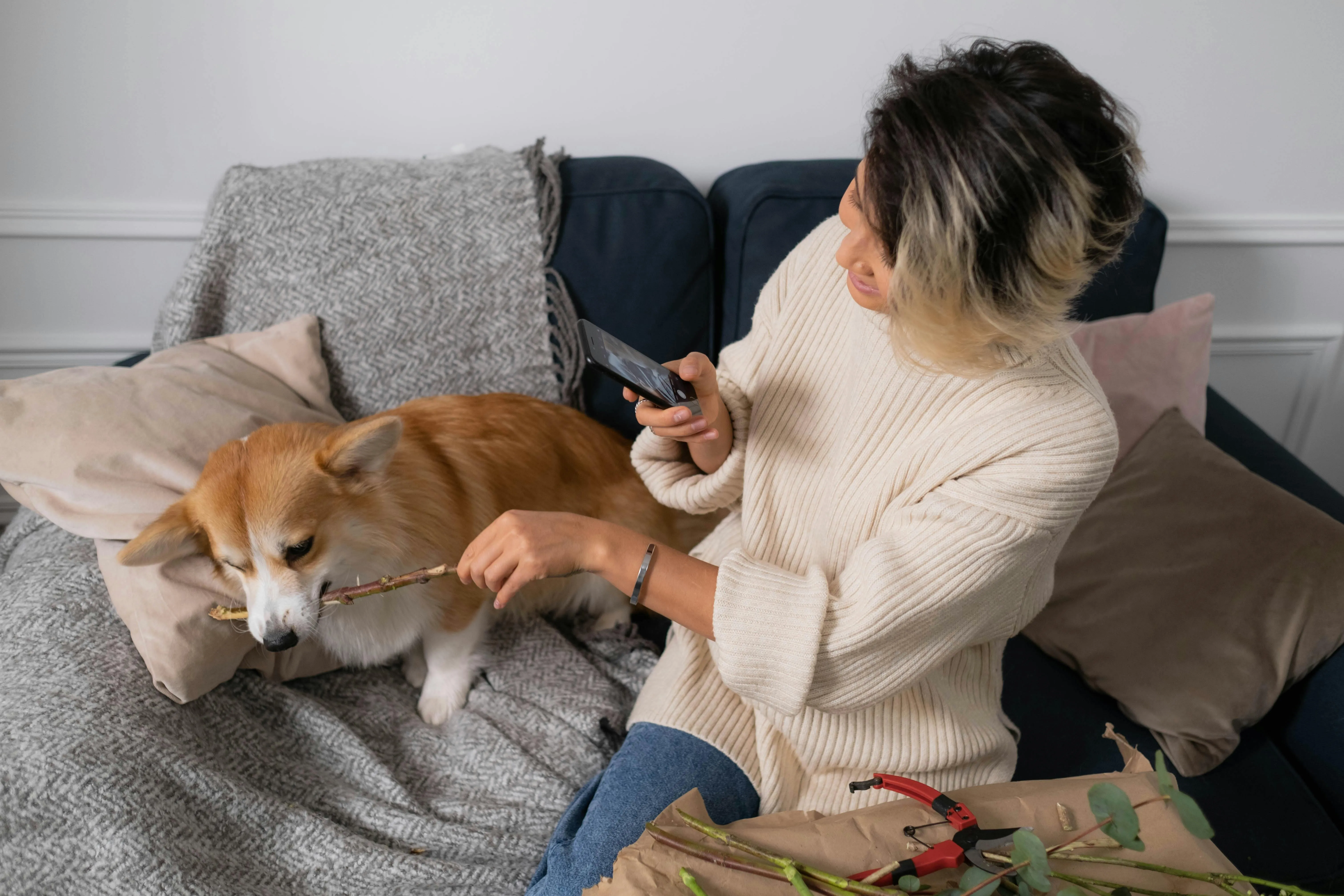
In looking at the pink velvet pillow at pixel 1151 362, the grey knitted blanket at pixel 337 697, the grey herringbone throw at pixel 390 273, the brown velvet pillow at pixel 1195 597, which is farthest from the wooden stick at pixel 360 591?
the pink velvet pillow at pixel 1151 362

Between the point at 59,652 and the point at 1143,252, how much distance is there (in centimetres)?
203

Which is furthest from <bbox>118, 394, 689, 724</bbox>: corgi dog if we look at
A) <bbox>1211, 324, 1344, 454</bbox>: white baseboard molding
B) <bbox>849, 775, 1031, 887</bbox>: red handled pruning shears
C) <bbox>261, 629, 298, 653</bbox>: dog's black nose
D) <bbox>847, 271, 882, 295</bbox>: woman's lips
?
<bbox>1211, 324, 1344, 454</bbox>: white baseboard molding

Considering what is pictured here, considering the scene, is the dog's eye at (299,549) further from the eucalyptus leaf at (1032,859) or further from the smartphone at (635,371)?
the eucalyptus leaf at (1032,859)

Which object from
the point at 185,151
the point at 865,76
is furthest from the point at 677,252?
the point at 185,151

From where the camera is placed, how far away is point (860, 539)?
1.05m

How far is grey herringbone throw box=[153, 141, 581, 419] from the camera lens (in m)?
1.54

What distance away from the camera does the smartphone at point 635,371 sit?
3.10 feet

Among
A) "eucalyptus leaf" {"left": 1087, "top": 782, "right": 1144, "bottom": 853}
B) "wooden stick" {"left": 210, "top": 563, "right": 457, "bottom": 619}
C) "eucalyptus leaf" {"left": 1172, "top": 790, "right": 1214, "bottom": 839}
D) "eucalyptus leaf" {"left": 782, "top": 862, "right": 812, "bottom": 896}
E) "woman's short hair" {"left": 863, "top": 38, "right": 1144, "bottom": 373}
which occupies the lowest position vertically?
"wooden stick" {"left": 210, "top": 563, "right": 457, "bottom": 619}

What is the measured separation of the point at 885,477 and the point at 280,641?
34.3 inches

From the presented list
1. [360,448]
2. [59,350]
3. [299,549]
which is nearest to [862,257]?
[360,448]

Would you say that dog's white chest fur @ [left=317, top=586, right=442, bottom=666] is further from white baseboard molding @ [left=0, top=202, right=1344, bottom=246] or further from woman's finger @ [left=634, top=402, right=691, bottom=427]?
white baseboard molding @ [left=0, top=202, right=1344, bottom=246]

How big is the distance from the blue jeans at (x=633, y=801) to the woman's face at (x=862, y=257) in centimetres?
66

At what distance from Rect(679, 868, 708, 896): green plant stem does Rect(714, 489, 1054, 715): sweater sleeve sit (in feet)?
0.93

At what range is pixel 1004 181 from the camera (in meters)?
0.75
